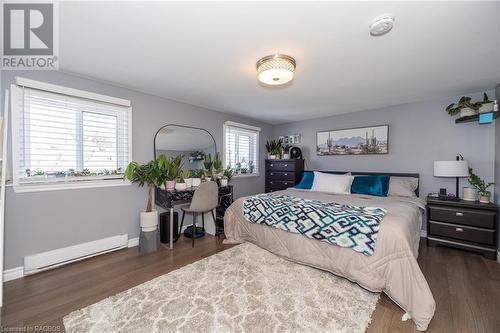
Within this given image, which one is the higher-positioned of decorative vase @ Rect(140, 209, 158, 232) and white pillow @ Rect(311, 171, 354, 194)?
white pillow @ Rect(311, 171, 354, 194)

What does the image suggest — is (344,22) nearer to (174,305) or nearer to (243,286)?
(243,286)

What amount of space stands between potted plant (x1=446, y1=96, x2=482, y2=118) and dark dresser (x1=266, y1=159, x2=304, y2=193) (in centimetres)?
252

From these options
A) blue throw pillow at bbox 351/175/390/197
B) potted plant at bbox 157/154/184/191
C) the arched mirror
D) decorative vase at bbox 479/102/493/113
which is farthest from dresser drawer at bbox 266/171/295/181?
decorative vase at bbox 479/102/493/113

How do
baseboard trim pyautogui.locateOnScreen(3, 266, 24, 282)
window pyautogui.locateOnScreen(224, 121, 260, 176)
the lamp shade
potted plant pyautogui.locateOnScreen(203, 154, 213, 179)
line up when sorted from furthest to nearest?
window pyautogui.locateOnScreen(224, 121, 260, 176), potted plant pyautogui.locateOnScreen(203, 154, 213, 179), the lamp shade, baseboard trim pyautogui.locateOnScreen(3, 266, 24, 282)

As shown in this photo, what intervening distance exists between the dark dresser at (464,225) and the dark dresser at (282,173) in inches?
86.0

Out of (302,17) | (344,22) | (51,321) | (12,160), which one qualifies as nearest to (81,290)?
(51,321)

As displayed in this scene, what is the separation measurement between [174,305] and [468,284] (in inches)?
109

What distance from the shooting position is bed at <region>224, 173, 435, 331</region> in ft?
5.27

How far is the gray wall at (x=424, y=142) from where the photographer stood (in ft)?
10.0

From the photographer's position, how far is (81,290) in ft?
6.47


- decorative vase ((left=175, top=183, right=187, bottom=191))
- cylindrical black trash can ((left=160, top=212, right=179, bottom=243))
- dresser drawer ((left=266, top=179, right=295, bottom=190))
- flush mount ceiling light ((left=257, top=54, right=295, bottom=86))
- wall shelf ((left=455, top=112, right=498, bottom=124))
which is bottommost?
cylindrical black trash can ((left=160, top=212, right=179, bottom=243))

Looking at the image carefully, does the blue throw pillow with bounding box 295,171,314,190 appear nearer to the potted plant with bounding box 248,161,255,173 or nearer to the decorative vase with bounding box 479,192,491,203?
the potted plant with bounding box 248,161,255,173

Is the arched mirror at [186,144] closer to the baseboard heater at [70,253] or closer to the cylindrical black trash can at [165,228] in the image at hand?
the cylindrical black trash can at [165,228]

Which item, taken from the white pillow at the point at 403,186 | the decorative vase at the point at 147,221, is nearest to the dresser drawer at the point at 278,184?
the white pillow at the point at 403,186
